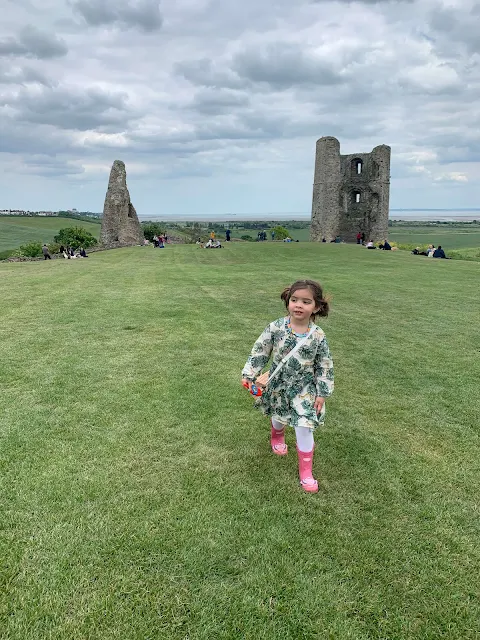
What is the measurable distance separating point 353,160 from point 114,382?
47.0 metres

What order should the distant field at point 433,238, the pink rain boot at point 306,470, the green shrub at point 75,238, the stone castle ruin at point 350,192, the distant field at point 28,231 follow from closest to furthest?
1. the pink rain boot at point 306,470
2. the stone castle ruin at point 350,192
3. the green shrub at point 75,238
4. the distant field at point 433,238
5. the distant field at point 28,231

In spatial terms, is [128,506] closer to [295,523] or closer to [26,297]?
[295,523]

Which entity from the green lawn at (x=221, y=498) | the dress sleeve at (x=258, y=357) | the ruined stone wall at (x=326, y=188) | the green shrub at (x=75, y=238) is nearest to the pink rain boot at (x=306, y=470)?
the green lawn at (x=221, y=498)

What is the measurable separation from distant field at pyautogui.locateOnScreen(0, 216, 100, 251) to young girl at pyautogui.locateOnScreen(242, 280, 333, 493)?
74.1 meters

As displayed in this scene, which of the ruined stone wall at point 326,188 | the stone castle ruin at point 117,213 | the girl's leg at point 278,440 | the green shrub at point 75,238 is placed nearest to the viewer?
the girl's leg at point 278,440

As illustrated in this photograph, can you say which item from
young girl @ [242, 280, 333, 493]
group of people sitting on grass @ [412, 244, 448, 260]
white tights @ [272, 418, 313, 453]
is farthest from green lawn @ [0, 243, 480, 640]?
group of people sitting on grass @ [412, 244, 448, 260]

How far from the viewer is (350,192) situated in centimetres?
4831

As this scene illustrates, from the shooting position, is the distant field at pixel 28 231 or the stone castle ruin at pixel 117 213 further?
the distant field at pixel 28 231

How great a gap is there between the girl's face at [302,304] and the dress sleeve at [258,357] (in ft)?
1.24

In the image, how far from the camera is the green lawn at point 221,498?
2875 millimetres

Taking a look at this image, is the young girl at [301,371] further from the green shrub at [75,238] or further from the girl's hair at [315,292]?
the green shrub at [75,238]

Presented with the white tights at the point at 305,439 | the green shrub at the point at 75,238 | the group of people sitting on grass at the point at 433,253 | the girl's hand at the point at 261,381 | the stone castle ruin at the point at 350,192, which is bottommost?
the white tights at the point at 305,439

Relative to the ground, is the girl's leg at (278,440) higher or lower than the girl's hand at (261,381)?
lower

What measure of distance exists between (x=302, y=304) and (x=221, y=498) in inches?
75.5
